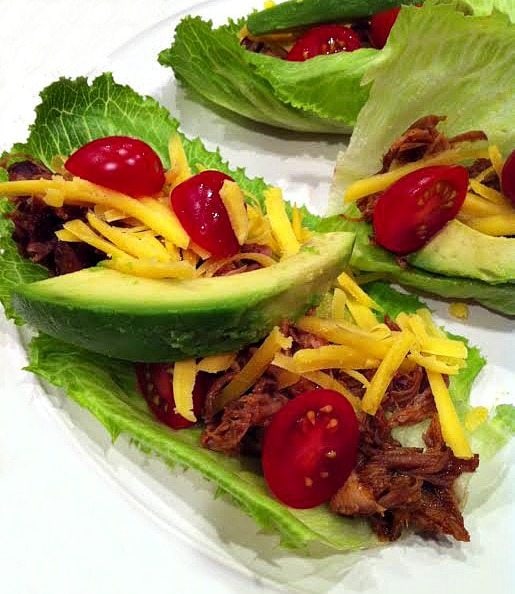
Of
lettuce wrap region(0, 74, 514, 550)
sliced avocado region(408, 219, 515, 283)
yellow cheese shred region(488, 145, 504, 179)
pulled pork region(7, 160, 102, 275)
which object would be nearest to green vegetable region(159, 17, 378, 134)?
lettuce wrap region(0, 74, 514, 550)

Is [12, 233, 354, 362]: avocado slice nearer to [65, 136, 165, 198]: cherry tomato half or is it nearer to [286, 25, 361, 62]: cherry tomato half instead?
[65, 136, 165, 198]: cherry tomato half

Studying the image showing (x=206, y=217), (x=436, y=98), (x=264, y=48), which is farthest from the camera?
(x=264, y=48)

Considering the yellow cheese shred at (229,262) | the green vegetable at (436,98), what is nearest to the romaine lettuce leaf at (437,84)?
the green vegetable at (436,98)

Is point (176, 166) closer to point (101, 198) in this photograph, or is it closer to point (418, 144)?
point (101, 198)

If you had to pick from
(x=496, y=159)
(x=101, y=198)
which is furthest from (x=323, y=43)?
(x=101, y=198)

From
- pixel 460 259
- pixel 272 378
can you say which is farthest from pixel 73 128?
pixel 460 259

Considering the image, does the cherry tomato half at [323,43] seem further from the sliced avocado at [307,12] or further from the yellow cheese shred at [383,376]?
the yellow cheese shred at [383,376]

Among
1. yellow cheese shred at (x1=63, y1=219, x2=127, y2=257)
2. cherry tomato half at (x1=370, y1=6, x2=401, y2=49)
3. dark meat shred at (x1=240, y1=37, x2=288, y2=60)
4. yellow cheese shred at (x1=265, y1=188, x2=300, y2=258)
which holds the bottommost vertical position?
yellow cheese shred at (x1=265, y1=188, x2=300, y2=258)
